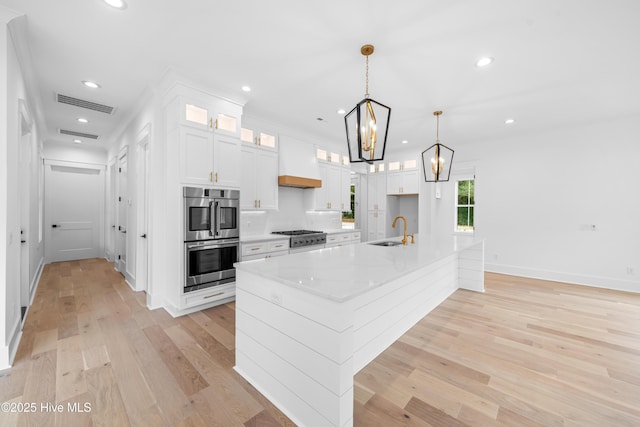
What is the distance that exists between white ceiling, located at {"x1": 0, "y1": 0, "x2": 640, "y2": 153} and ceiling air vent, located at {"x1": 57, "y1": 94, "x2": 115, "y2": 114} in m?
0.16

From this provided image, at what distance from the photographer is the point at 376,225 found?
7035 millimetres

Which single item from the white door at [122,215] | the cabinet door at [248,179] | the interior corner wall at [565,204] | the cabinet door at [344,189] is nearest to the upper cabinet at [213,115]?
the cabinet door at [248,179]

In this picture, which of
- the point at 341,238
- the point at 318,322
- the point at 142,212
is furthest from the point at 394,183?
the point at 318,322

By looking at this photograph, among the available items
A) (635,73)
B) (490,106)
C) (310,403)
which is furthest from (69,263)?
(635,73)

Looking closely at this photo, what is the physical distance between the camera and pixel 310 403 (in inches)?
59.6

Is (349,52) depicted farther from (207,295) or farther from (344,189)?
(344,189)

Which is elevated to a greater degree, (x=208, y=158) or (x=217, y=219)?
(x=208, y=158)

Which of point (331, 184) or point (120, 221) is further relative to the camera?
point (331, 184)

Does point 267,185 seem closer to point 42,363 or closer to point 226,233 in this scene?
point 226,233

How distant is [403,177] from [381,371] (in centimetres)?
522

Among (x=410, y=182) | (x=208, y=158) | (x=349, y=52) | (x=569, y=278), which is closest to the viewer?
(x=349, y=52)

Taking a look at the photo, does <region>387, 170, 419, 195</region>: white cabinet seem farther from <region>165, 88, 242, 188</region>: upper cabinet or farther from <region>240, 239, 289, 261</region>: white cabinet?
<region>165, 88, 242, 188</region>: upper cabinet

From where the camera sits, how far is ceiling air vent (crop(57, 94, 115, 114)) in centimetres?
366

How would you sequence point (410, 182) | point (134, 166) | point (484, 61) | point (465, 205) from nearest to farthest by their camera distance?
point (484, 61), point (134, 166), point (465, 205), point (410, 182)
